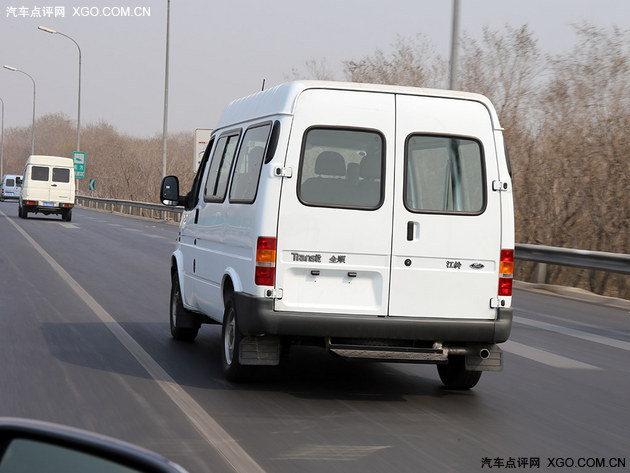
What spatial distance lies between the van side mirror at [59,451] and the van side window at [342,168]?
5.01 metres

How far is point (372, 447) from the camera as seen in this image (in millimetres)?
5582

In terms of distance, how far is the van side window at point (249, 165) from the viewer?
7238 mm

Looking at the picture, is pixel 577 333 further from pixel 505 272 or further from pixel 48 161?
pixel 48 161

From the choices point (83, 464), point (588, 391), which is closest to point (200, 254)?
point (588, 391)

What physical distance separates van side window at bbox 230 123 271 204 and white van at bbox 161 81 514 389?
39mm

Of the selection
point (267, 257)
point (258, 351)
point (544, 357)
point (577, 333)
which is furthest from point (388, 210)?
point (577, 333)

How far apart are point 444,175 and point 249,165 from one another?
1.49 m

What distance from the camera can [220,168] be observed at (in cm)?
852

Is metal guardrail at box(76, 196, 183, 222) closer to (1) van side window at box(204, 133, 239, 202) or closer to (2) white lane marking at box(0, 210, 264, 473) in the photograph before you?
(2) white lane marking at box(0, 210, 264, 473)

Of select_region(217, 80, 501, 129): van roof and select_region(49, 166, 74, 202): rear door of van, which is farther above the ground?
select_region(217, 80, 501, 129): van roof

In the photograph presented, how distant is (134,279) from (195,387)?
29.0 feet

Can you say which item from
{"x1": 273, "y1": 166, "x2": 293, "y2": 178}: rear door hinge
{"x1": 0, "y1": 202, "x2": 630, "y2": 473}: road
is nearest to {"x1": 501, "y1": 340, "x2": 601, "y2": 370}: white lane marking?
{"x1": 0, "y1": 202, "x2": 630, "y2": 473}: road

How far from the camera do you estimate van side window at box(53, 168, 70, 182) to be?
137 feet

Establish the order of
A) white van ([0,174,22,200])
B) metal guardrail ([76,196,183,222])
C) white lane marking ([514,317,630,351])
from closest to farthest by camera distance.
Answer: white lane marking ([514,317,630,351]) < metal guardrail ([76,196,183,222]) < white van ([0,174,22,200])
